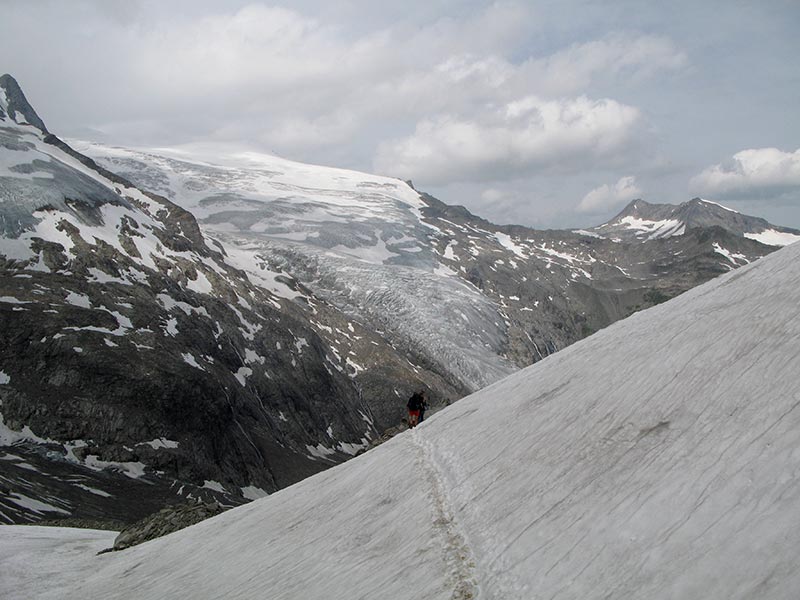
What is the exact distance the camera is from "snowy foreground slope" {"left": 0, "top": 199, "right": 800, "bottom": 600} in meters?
9.30

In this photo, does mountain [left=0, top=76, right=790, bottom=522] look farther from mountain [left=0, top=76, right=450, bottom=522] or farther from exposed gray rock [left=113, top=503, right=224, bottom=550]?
exposed gray rock [left=113, top=503, right=224, bottom=550]

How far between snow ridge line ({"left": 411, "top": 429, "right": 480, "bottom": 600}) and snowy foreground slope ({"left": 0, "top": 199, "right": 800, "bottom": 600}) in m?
0.05

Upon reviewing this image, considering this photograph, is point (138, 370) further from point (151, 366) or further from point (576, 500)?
point (576, 500)

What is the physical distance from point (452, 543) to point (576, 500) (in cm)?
268

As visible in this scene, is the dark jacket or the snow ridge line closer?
the snow ridge line

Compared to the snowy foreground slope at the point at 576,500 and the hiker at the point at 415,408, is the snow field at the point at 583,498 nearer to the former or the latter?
the snowy foreground slope at the point at 576,500

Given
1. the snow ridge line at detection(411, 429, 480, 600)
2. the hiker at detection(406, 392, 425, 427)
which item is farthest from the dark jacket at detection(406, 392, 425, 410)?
the snow ridge line at detection(411, 429, 480, 600)

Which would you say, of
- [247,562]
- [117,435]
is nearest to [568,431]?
[247,562]

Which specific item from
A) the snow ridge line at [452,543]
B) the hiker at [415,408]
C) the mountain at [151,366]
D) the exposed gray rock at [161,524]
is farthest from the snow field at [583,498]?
the mountain at [151,366]

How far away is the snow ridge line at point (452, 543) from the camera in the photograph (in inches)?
431

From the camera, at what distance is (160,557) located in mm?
19312

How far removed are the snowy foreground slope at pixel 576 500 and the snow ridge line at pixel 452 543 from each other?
49 mm

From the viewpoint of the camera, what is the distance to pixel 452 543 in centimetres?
1265

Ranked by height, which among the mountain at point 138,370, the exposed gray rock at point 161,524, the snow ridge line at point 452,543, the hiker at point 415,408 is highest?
the mountain at point 138,370
